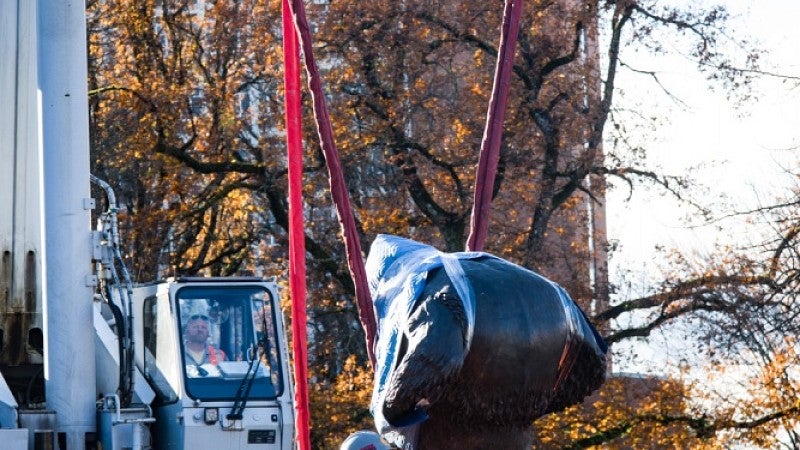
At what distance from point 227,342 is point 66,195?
2145 millimetres

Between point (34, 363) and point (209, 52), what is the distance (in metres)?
14.1

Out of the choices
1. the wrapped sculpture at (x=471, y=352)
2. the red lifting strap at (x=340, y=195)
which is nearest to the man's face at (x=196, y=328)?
the red lifting strap at (x=340, y=195)

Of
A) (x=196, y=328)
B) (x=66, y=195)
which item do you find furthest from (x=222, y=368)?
(x=66, y=195)

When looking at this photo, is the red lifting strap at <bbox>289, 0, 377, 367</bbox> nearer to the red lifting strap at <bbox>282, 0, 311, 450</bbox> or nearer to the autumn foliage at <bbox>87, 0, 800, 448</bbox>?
the red lifting strap at <bbox>282, 0, 311, 450</bbox>

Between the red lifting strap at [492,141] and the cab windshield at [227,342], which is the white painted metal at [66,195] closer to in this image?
the cab windshield at [227,342]

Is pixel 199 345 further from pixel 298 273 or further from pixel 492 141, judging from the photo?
pixel 492 141

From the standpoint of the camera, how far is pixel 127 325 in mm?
9969

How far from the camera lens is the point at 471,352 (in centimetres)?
369

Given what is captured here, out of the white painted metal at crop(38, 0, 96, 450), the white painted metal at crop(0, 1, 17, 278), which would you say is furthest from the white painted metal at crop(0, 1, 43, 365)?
the white painted metal at crop(38, 0, 96, 450)

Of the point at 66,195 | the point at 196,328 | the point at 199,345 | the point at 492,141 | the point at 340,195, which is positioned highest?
the point at 66,195

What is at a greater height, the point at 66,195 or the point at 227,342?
the point at 66,195

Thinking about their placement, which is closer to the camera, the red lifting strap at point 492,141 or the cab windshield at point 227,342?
the red lifting strap at point 492,141

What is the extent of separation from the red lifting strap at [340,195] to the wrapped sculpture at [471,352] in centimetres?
8

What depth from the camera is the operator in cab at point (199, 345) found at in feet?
35.1
